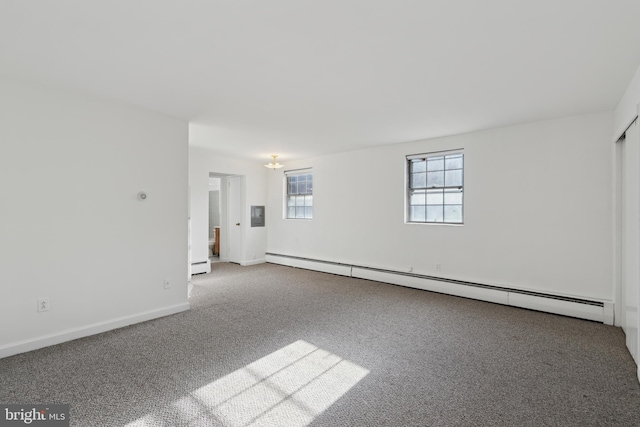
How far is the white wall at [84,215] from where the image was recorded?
2.85 m

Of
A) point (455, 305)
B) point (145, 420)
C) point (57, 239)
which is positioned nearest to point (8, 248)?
point (57, 239)

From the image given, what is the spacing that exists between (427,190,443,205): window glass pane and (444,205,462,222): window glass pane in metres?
0.17

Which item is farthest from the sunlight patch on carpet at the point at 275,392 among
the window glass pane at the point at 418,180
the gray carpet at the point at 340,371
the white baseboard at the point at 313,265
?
the window glass pane at the point at 418,180

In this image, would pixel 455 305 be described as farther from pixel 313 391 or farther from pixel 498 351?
pixel 313 391

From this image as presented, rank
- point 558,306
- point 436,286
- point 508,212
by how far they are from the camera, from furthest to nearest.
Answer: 1. point 436,286
2. point 508,212
3. point 558,306

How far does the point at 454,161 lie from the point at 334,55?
3.33 metres

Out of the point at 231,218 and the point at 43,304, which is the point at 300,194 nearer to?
the point at 231,218

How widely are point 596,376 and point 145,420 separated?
3281 mm

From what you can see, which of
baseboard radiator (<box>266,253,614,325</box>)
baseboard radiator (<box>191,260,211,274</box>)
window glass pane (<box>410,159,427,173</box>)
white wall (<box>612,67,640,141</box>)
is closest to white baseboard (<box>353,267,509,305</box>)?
baseboard radiator (<box>266,253,614,325</box>)

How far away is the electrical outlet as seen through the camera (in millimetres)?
2973

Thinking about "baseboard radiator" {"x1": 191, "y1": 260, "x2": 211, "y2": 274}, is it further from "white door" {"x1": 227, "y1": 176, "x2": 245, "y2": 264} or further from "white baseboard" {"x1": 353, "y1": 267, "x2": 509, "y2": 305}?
"white baseboard" {"x1": 353, "y1": 267, "x2": 509, "y2": 305}

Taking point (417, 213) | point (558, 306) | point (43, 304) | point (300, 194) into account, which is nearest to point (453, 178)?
point (417, 213)

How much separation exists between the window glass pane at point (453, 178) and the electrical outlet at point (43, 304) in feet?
17.3

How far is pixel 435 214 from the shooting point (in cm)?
523
